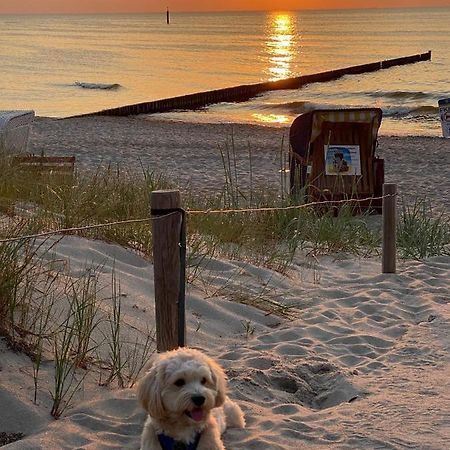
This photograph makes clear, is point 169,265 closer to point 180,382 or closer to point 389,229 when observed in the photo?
point 180,382

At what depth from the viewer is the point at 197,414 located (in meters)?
3.43

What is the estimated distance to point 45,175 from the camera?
29.6 feet

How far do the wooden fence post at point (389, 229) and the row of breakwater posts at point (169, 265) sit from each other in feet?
11.1

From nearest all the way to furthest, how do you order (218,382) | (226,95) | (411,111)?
(218,382) → (411,111) → (226,95)

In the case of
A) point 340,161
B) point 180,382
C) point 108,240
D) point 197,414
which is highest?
point 180,382

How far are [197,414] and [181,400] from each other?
11cm

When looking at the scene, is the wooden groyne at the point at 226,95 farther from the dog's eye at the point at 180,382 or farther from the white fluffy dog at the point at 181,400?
the dog's eye at the point at 180,382

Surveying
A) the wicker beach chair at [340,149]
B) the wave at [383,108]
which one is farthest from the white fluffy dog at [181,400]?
the wave at [383,108]

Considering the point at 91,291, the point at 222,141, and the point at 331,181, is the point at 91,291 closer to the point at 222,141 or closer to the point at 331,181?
the point at 331,181

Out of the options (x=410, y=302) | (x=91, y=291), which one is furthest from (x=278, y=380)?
(x=410, y=302)

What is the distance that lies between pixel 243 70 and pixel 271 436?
180 feet

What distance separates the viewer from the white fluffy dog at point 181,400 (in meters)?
3.42

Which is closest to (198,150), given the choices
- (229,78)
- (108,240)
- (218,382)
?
(108,240)

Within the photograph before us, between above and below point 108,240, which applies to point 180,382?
above
